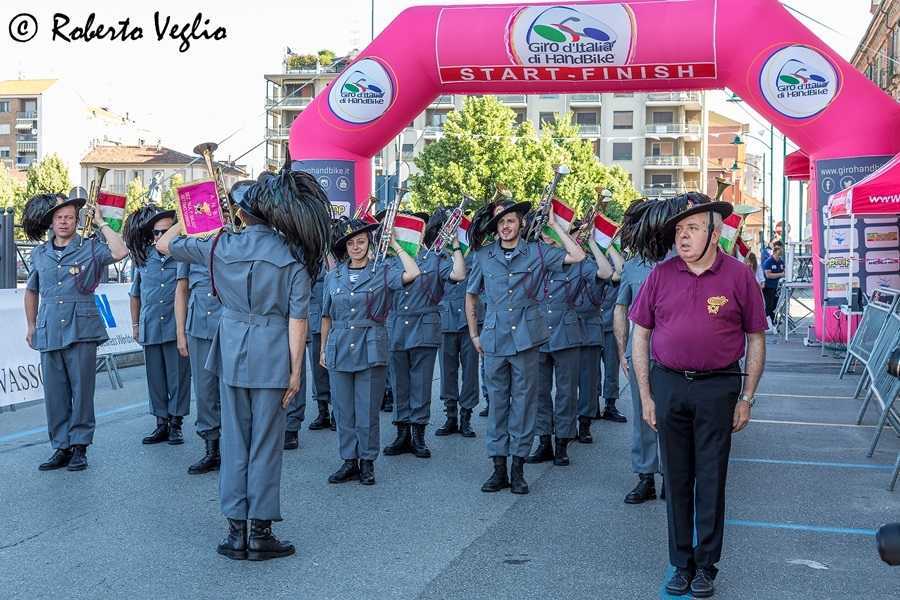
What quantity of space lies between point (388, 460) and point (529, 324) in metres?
1.83

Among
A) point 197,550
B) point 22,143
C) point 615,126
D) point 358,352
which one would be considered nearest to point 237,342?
point 197,550

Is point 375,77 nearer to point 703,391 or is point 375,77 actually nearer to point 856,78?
point 856,78

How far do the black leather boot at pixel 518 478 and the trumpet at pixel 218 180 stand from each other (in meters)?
2.42

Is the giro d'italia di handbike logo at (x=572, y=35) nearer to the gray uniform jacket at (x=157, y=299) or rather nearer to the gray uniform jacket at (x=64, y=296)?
the gray uniform jacket at (x=157, y=299)

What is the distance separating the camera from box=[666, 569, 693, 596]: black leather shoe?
16.3ft

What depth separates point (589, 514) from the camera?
21.4 feet

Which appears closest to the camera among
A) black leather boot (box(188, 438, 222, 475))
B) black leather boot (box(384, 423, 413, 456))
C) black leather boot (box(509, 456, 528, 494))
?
black leather boot (box(509, 456, 528, 494))

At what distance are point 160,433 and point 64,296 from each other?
1.64m

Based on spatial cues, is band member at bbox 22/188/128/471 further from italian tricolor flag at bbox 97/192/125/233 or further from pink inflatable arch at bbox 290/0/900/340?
pink inflatable arch at bbox 290/0/900/340

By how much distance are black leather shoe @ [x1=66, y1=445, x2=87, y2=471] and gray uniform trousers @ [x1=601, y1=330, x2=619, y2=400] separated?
187 inches

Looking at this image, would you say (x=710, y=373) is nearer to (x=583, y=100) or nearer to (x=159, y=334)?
(x=159, y=334)

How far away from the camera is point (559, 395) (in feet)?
26.8

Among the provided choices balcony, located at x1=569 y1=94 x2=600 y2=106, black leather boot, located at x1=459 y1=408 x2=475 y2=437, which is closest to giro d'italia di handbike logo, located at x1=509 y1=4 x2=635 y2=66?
black leather boot, located at x1=459 y1=408 x2=475 y2=437

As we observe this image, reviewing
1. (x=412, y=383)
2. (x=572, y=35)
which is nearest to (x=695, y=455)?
(x=412, y=383)
